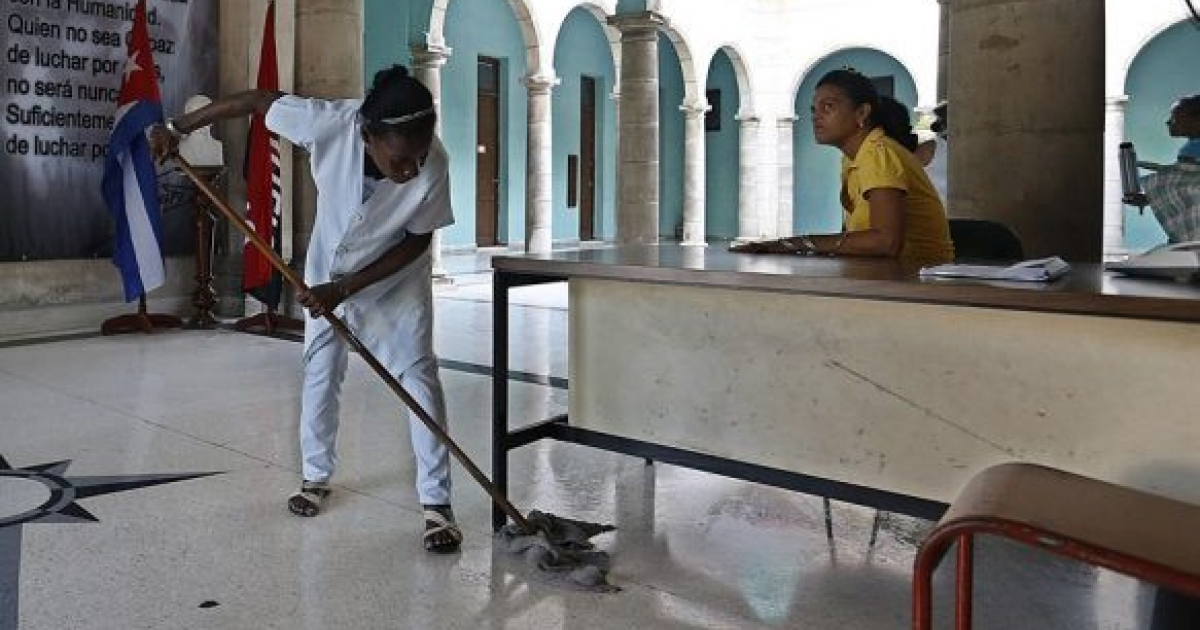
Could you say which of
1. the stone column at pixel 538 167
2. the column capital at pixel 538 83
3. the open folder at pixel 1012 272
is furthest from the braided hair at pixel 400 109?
Result: the column capital at pixel 538 83

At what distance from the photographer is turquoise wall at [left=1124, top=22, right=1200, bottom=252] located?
1636cm

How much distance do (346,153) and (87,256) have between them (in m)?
5.28

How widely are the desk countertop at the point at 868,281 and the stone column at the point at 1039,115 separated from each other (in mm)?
2200

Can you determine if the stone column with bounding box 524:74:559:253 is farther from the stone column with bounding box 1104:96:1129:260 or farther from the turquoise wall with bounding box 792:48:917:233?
the stone column with bounding box 1104:96:1129:260

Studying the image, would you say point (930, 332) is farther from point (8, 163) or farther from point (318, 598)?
point (8, 163)

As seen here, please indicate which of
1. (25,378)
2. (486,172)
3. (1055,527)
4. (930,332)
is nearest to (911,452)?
(930,332)

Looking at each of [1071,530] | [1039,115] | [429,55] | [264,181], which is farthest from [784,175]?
[1071,530]

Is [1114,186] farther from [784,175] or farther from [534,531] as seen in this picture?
[534,531]

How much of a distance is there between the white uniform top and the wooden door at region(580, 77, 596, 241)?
1556 centimetres

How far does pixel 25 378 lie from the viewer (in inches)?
211

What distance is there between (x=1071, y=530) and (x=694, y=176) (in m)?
16.1

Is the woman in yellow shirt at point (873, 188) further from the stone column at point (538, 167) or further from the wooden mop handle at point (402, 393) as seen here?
the stone column at point (538, 167)

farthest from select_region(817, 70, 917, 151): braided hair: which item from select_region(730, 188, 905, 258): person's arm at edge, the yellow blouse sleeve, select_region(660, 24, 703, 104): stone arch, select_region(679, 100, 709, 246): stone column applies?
select_region(660, 24, 703, 104): stone arch

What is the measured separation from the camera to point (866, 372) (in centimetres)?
244
